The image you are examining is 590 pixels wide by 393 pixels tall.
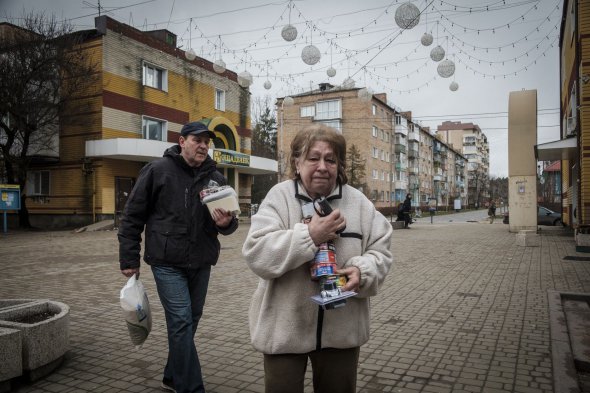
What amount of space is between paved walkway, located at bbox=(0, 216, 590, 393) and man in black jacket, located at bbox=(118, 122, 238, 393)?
80cm

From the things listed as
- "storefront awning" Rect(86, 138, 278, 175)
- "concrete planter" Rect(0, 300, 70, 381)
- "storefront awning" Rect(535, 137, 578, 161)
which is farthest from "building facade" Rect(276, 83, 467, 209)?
"concrete planter" Rect(0, 300, 70, 381)

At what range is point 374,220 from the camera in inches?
92.9

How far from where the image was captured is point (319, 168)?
2205 mm

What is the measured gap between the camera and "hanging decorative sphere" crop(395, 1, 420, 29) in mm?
9141

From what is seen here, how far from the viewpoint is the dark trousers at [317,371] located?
85.3 inches

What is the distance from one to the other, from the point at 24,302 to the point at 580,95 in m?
17.9

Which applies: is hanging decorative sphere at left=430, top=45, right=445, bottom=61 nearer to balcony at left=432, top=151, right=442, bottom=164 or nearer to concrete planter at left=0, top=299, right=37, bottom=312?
concrete planter at left=0, top=299, right=37, bottom=312

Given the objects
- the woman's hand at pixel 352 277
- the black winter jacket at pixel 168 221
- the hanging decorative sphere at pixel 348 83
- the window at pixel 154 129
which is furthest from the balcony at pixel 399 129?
the woman's hand at pixel 352 277

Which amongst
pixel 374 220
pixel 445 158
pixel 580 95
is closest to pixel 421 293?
pixel 374 220

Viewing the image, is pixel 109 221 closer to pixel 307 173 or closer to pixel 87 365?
pixel 87 365

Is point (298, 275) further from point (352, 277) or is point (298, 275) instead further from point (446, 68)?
point (446, 68)

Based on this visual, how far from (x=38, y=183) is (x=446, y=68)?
75.7ft

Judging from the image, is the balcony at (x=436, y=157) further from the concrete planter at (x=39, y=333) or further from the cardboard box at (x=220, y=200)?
the cardboard box at (x=220, y=200)

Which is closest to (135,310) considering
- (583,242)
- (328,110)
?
(583,242)
